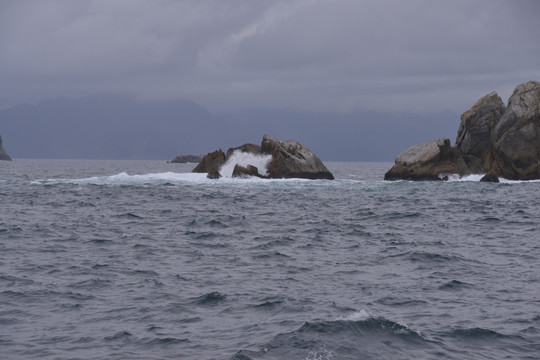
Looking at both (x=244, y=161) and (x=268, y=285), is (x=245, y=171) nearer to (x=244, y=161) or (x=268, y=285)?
(x=244, y=161)

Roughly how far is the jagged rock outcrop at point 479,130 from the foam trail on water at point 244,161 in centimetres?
2593

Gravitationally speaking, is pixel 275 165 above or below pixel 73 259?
above

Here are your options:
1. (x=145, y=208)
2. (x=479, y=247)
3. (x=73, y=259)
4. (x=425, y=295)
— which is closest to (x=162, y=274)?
(x=73, y=259)

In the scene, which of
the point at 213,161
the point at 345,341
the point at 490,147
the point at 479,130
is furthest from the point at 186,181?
the point at 345,341

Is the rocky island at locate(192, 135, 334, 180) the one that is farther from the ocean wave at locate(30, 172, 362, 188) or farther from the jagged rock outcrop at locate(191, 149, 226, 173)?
the ocean wave at locate(30, 172, 362, 188)

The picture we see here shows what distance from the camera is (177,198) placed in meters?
46.2

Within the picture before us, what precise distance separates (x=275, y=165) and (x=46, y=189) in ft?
89.9

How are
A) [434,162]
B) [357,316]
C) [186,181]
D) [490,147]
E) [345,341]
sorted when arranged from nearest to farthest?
[345,341]
[357,316]
[186,181]
[490,147]
[434,162]

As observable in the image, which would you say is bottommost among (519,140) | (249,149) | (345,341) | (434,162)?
(345,341)

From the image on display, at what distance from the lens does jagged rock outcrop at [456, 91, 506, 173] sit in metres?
74.2

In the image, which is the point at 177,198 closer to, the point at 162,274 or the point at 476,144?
the point at 162,274

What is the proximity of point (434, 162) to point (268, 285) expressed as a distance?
6048 centimetres

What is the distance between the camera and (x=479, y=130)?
74750mm

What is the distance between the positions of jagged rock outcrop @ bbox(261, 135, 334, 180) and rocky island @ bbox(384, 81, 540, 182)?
10.5 meters
